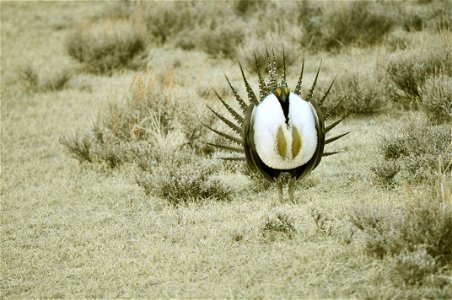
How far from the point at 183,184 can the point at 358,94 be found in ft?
7.61

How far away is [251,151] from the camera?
136 inches

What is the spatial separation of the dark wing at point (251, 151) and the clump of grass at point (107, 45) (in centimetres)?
560

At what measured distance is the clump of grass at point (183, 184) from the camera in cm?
425

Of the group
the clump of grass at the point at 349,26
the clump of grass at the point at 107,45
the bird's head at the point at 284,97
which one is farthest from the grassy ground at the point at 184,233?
the clump of grass at the point at 107,45

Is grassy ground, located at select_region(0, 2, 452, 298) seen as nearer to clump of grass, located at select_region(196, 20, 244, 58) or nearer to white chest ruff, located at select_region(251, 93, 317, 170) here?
white chest ruff, located at select_region(251, 93, 317, 170)

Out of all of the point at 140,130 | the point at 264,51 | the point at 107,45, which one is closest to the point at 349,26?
the point at 264,51

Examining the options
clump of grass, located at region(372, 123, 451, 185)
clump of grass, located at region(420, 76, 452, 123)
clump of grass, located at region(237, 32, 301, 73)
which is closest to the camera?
clump of grass, located at region(372, 123, 451, 185)

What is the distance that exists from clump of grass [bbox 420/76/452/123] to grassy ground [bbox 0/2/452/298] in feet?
0.62

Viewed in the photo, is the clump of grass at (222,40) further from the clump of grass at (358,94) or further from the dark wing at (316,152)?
the dark wing at (316,152)

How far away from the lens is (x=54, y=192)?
4.85 meters

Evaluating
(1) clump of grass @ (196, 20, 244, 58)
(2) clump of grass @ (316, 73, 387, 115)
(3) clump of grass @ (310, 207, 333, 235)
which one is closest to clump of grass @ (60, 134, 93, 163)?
(2) clump of grass @ (316, 73, 387, 115)

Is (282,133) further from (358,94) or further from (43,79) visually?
(43,79)

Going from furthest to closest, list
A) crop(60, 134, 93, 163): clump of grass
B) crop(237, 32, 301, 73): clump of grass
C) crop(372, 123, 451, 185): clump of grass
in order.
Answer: crop(237, 32, 301, 73): clump of grass < crop(60, 134, 93, 163): clump of grass < crop(372, 123, 451, 185): clump of grass

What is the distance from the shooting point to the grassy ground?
2.94 meters
